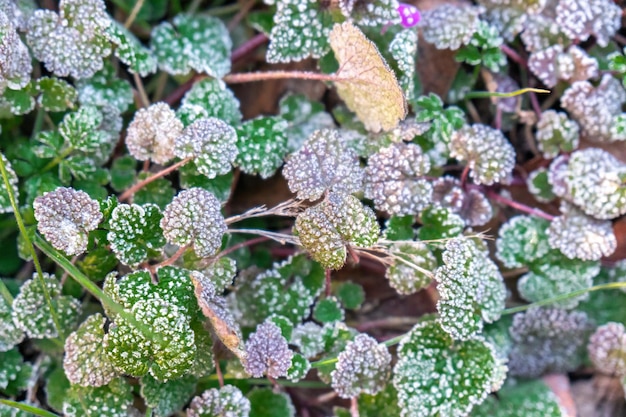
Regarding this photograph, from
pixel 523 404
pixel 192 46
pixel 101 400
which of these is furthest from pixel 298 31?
pixel 523 404

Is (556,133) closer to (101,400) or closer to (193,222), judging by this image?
(193,222)

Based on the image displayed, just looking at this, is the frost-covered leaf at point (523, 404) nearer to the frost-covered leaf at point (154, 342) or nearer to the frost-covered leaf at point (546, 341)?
the frost-covered leaf at point (546, 341)

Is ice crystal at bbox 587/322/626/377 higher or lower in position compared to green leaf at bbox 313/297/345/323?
lower

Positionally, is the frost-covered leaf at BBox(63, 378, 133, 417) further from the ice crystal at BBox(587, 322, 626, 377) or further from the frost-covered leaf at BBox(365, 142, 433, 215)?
the ice crystal at BBox(587, 322, 626, 377)

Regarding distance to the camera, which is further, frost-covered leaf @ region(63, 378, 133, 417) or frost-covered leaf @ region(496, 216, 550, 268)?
frost-covered leaf @ region(496, 216, 550, 268)

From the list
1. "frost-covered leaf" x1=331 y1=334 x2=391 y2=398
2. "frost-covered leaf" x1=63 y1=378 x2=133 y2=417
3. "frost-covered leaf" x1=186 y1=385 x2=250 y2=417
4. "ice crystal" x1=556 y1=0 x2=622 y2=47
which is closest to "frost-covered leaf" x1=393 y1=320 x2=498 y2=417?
"frost-covered leaf" x1=331 y1=334 x2=391 y2=398

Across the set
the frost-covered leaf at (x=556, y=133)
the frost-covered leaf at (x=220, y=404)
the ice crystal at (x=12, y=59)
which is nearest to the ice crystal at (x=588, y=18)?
the frost-covered leaf at (x=556, y=133)
